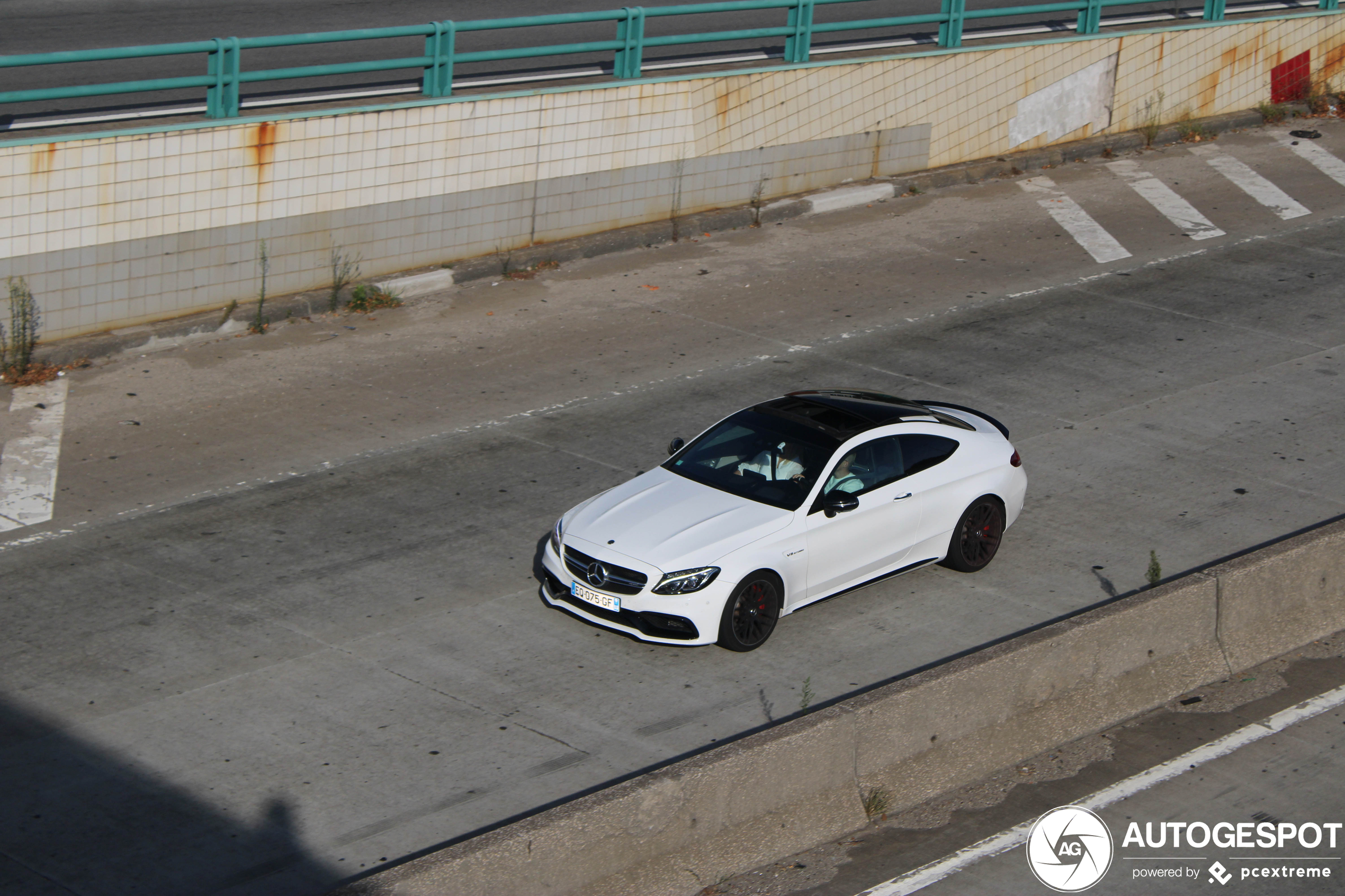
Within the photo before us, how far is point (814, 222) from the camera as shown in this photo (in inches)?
748

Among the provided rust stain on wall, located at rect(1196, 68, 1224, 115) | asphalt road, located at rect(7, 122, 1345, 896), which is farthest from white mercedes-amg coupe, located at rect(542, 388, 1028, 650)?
rust stain on wall, located at rect(1196, 68, 1224, 115)

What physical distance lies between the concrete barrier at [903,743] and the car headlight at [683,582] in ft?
5.40

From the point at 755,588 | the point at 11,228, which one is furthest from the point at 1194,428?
the point at 11,228

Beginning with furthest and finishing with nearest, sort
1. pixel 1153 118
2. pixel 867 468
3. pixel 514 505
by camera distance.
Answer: pixel 1153 118, pixel 514 505, pixel 867 468

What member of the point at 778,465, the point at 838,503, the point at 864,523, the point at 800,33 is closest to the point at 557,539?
the point at 778,465

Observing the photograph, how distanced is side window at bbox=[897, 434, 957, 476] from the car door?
0.06m

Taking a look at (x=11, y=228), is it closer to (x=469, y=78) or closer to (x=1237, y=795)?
(x=469, y=78)

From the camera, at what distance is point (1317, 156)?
21938mm

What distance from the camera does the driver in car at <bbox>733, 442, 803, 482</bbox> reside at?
394 inches

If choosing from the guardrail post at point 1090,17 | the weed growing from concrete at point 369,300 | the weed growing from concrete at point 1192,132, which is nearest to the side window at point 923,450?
the weed growing from concrete at point 369,300

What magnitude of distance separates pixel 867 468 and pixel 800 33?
1017cm

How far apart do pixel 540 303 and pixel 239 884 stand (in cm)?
975

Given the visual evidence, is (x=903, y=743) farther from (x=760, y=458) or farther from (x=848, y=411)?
(x=848, y=411)

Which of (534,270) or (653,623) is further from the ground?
(534,270)
